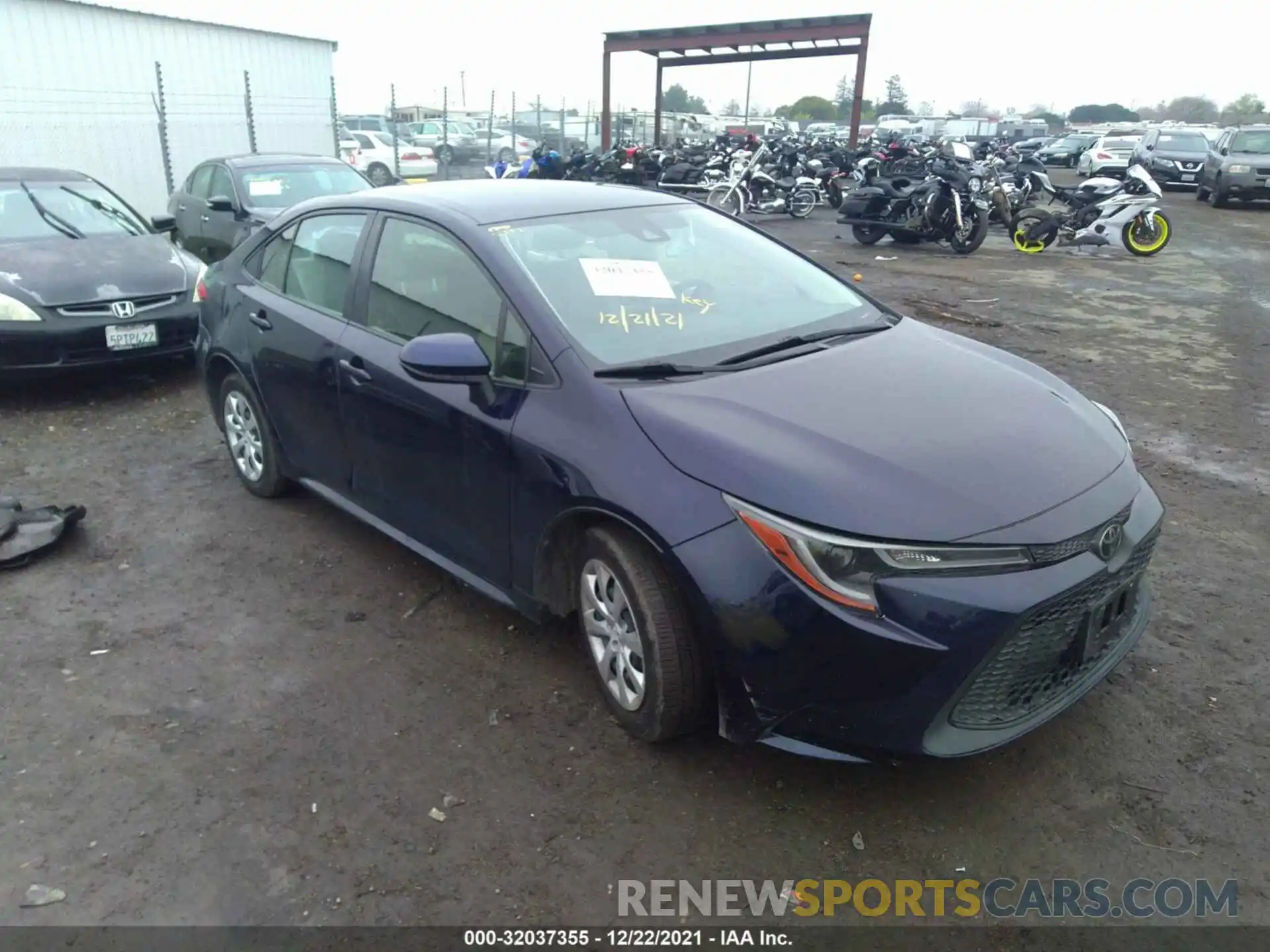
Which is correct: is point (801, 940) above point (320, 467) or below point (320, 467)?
below

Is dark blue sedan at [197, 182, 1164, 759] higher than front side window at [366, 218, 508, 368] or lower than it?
lower

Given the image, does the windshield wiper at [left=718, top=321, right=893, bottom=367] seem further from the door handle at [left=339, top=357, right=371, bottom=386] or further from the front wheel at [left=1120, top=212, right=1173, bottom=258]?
the front wheel at [left=1120, top=212, right=1173, bottom=258]

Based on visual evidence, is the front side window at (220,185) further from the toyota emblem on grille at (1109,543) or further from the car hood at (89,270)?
the toyota emblem on grille at (1109,543)

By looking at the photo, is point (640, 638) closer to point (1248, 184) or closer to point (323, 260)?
point (323, 260)

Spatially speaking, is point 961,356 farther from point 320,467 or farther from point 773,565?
point 320,467

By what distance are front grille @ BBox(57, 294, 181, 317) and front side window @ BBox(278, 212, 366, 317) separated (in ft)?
8.95

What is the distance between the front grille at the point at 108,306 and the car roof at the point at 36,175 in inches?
75.8

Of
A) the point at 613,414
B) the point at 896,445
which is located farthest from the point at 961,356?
the point at 613,414

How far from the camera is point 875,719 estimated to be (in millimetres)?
2447

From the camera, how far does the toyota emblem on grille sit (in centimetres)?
260

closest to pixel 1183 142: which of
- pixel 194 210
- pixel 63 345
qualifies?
pixel 194 210

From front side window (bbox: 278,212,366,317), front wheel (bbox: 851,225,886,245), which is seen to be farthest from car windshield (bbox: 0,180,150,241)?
front wheel (bbox: 851,225,886,245)

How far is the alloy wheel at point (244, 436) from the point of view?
15.4 feet

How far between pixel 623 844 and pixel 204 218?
942 centimetres
